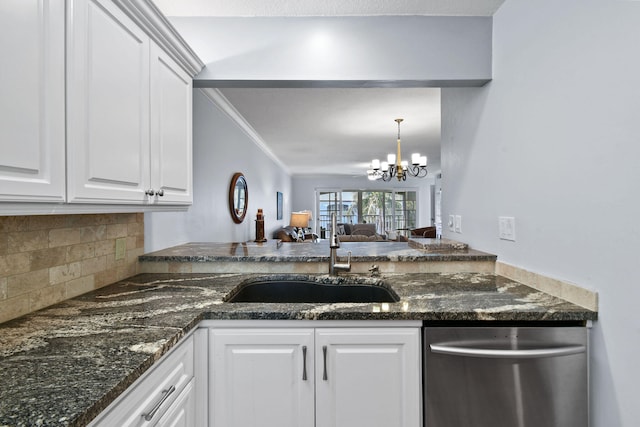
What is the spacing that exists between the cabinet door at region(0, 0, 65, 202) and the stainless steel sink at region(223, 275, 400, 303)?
3.32 feet

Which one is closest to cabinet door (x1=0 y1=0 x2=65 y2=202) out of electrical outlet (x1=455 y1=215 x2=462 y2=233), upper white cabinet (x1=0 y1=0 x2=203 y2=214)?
upper white cabinet (x1=0 y1=0 x2=203 y2=214)

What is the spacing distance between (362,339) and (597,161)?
1003 mm

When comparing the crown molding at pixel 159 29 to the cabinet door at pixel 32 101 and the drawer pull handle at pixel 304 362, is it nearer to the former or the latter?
the cabinet door at pixel 32 101

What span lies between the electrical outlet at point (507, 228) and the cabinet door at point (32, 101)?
178 cm

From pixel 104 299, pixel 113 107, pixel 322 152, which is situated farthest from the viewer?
pixel 322 152

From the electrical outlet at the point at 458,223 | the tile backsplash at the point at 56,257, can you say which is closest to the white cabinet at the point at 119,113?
the tile backsplash at the point at 56,257

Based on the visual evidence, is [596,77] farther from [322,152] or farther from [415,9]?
[322,152]

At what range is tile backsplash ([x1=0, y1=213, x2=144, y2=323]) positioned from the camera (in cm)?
111

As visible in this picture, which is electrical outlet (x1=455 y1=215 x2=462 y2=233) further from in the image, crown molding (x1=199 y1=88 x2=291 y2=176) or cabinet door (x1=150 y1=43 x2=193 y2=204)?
crown molding (x1=199 y1=88 x2=291 y2=176)

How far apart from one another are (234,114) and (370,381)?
10.9ft

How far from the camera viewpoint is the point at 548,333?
1210mm

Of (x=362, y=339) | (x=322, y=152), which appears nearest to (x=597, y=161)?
(x=362, y=339)

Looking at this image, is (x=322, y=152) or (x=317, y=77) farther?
(x=322, y=152)

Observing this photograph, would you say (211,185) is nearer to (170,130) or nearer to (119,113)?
(170,130)
